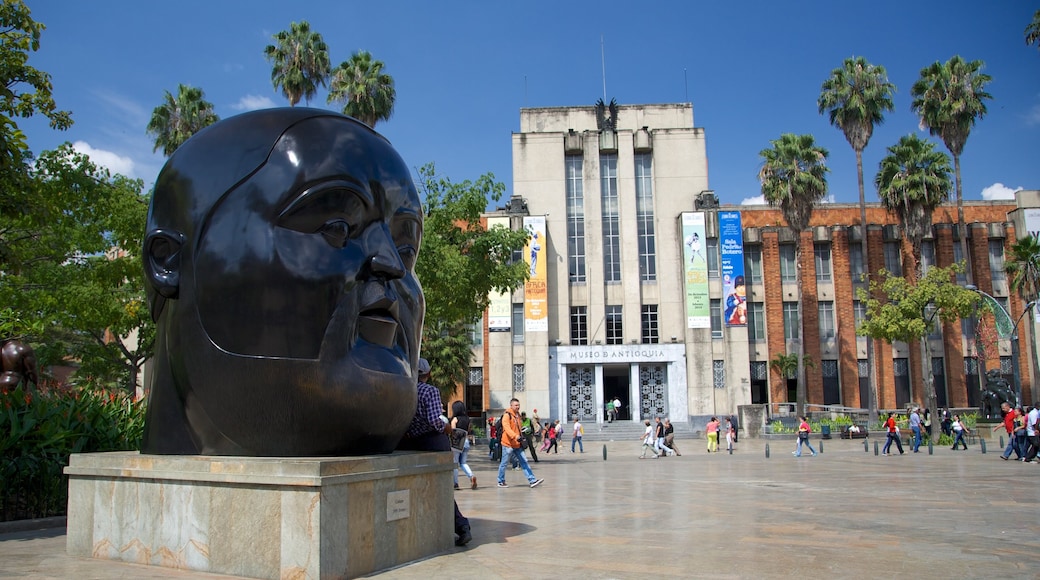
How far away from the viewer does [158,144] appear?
3400 cm

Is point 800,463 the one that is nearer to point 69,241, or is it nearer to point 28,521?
point 28,521

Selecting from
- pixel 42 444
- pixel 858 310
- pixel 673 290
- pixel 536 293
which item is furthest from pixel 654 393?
pixel 42 444

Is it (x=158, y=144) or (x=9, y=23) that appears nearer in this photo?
(x=9, y=23)

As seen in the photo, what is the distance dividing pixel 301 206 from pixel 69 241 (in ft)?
64.6

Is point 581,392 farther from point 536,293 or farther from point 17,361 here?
point 17,361

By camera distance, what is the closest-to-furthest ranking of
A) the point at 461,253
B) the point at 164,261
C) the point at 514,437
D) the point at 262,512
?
the point at 262,512 < the point at 164,261 < the point at 514,437 < the point at 461,253

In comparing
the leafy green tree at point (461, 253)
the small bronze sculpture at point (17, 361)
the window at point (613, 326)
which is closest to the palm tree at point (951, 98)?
the window at point (613, 326)

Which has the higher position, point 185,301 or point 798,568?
point 185,301

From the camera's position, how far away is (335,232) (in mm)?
5832

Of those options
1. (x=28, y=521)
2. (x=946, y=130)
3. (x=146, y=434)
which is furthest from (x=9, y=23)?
(x=946, y=130)

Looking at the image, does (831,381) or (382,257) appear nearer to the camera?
(382,257)

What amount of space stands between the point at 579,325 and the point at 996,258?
27.9 metres

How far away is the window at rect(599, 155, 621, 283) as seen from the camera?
47.0 metres

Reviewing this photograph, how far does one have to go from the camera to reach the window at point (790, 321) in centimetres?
4831
